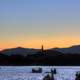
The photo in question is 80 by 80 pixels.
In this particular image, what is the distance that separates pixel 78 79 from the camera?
48.0 m

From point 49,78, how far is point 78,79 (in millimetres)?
3694

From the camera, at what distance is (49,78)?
50344mm
